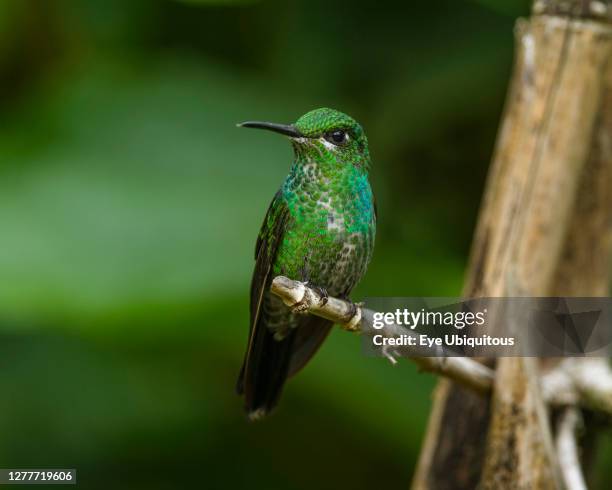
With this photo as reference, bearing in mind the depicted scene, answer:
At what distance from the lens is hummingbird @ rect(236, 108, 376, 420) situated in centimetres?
196

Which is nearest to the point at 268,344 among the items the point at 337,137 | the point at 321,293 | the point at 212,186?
the point at 321,293

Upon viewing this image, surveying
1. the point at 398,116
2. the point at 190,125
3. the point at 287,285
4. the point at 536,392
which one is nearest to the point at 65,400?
the point at 190,125

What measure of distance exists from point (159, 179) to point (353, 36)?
4.83 feet

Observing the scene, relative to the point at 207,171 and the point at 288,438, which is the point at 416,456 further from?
the point at 207,171

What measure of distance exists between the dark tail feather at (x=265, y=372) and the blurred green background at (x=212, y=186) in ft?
4.23

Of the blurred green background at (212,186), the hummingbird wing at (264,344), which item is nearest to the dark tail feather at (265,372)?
the hummingbird wing at (264,344)

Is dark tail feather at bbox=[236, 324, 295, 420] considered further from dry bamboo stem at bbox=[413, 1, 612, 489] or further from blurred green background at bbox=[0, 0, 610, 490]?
blurred green background at bbox=[0, 0, 610, 490]

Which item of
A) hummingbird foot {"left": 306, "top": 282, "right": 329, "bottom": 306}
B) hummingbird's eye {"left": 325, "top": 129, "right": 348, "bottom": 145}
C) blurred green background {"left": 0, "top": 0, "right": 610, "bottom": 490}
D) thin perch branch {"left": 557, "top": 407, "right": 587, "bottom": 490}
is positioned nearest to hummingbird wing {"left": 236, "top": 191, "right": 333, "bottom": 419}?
hummingbird foot {"left": 306, "top": 282, "right": 329, "bottom": 306}

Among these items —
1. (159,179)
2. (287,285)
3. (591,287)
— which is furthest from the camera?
(159,179)

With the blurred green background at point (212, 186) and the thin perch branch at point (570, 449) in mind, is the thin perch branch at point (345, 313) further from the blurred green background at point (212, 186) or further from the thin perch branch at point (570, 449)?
the blurred green background at point (212, 186)

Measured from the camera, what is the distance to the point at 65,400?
481cm

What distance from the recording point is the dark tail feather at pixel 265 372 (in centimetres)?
250

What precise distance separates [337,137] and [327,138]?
3cm

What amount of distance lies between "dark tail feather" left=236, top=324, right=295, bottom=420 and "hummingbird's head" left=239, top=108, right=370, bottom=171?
641mm
